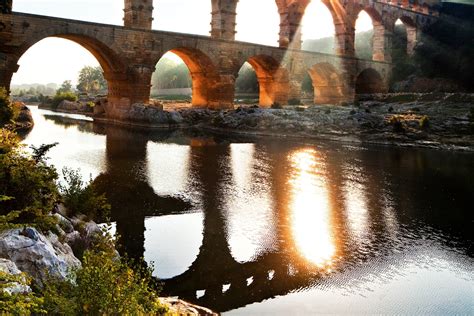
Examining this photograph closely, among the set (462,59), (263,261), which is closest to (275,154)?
(263,261)

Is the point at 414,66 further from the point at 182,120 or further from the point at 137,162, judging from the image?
the point at 137,162

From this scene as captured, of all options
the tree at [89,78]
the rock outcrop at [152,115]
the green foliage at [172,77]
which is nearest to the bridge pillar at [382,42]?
the rock outcrop at [152,115]

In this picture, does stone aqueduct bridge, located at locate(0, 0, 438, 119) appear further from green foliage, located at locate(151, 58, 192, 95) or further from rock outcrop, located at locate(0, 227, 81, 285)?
green foliage, located at locate(151, 58, 192, 95)

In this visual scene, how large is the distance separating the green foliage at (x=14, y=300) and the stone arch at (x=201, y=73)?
32.2 metres

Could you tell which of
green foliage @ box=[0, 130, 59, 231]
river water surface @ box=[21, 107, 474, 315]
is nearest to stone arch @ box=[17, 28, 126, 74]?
river water surface @ box=[21, 107, 474, 315]

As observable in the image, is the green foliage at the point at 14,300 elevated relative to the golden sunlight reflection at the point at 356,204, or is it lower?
elevated

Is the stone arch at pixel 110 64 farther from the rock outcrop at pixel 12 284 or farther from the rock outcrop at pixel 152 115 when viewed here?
the rock outcrop at pixel 12 284

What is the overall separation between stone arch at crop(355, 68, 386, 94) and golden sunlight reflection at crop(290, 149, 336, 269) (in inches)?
1498

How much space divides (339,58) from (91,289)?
1790 inches

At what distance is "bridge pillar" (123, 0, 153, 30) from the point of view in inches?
1240

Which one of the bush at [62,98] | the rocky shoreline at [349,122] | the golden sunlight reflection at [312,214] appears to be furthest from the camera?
the bush at [62,98]

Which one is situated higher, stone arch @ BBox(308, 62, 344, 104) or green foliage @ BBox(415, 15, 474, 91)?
green foliage @ BBox(415, 15, 474, 91)

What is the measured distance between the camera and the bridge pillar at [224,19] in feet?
120

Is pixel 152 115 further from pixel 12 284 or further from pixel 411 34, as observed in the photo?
pixel 411 34
